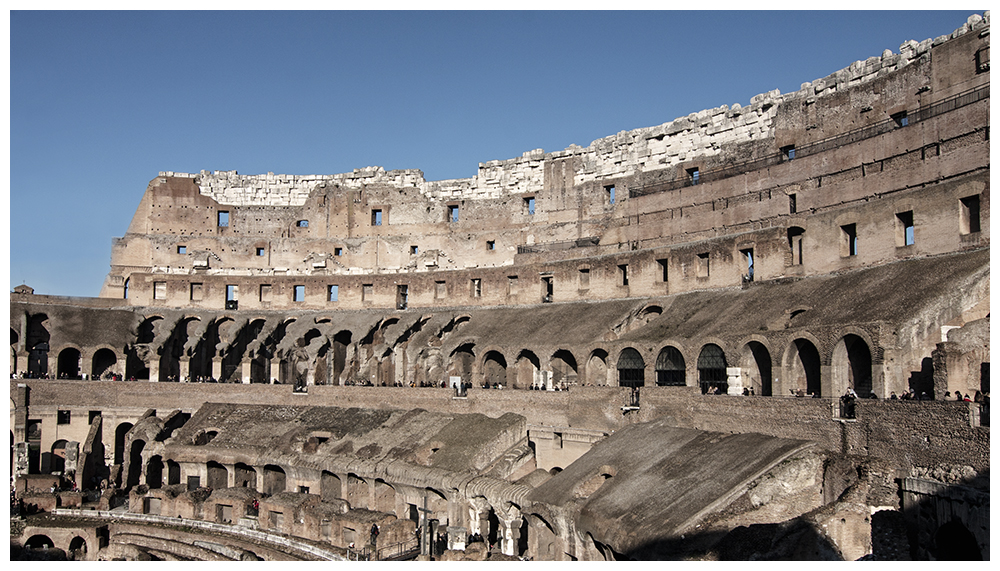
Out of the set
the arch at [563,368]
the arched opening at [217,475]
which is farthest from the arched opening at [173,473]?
the arch at [563,368]

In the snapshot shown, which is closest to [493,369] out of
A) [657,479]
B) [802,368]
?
[802,368]

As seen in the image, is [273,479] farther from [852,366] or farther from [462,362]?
[852,366]

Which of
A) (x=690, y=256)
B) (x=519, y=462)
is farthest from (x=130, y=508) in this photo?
(x=690, y=256)

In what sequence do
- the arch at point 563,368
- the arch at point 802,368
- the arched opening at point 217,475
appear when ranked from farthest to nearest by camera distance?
the arch at point 563,368
the arched opening at point 217,475
the arch at point 802,368

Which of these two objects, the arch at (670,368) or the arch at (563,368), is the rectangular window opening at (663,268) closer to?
the arch at (563,368)

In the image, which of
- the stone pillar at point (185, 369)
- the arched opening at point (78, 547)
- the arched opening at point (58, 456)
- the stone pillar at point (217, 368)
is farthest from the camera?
the stone pillar at point (217, 368)

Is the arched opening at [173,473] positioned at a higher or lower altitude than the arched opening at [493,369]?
lower

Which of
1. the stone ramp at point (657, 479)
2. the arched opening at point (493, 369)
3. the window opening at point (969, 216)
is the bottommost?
the stone ramp at point (657, 479)
